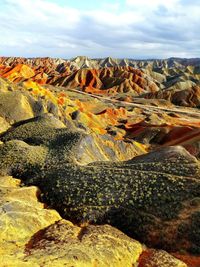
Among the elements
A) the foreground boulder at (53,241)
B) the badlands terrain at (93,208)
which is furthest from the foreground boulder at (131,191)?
the foreground boulder at (53,241)

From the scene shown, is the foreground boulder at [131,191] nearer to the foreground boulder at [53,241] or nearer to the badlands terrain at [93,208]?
the badlands terrain at [93,208]

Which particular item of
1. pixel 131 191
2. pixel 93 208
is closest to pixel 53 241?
pixel 93 208

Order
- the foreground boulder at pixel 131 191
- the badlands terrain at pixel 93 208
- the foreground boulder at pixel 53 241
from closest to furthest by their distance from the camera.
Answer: the foreground boulder at pixel 53 241 → the badlands terrain at pixel 93 208 → the foreground boulder at pixel 131 191

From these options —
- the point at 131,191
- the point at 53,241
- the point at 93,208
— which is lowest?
the point at 93,208

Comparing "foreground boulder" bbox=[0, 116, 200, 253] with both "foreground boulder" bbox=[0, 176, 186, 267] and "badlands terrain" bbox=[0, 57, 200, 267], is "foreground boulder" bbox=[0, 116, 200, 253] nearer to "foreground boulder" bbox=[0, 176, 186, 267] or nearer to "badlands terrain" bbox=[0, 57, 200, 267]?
"badlands terrain" bbox=[0, 57, 200, 267]

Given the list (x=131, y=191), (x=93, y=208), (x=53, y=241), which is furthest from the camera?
(x=131, y=191)

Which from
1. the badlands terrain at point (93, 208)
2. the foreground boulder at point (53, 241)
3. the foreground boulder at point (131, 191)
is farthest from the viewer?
the foreground boulder at point (131, 191)

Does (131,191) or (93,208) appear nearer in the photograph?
(93,208)

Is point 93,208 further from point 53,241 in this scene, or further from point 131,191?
point 53,241

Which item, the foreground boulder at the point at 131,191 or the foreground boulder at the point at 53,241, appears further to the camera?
the foreground boulder at the point at 131,191

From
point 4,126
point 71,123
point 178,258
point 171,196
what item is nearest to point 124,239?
point 178,258

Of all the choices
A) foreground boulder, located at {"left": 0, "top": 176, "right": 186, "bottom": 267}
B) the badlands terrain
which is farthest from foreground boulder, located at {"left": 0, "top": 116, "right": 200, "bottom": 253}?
foreground boulder, located at {"left": 0, "top": 176, "right": 186, "bottom": 267}

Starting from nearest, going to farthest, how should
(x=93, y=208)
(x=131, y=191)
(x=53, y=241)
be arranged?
(x=53, y=241) → (x=93, y=208) → (x=131, y=191)
